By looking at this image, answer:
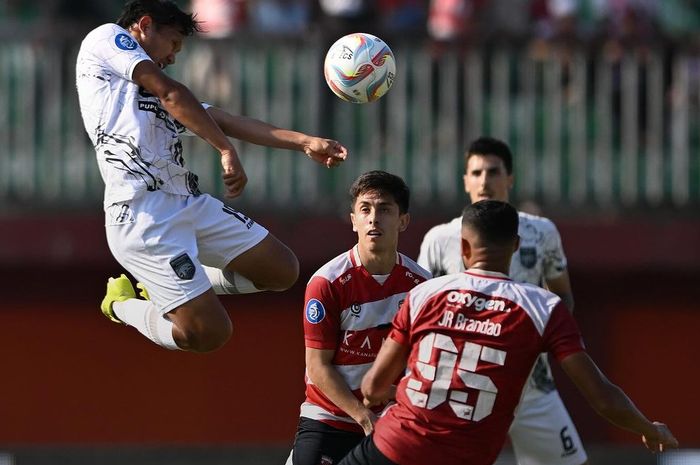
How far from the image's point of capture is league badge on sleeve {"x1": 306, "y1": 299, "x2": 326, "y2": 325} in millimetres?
7043

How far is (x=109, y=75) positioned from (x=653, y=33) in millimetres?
7266

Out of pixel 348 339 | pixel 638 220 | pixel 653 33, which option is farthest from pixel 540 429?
pixel 653 33

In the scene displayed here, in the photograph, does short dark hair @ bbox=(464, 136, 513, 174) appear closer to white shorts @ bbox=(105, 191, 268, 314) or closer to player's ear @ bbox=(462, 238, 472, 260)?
white shorts @ bbox=(105, 191, 268, 314)

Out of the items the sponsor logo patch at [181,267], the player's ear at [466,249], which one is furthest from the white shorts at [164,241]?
the player's ear at [466,249]

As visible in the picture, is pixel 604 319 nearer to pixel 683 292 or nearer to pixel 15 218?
pixel 683 292

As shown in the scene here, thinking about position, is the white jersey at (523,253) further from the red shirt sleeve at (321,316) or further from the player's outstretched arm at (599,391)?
the player's outstretched arm at (599,391)

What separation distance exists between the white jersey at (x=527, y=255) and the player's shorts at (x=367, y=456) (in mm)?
2689

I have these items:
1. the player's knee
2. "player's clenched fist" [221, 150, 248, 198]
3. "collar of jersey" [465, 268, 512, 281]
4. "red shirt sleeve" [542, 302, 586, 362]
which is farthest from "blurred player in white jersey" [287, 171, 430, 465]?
"red shirt sleeve" [542, 302, 586, 362]

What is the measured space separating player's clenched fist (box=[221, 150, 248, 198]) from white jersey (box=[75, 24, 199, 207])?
0.54m

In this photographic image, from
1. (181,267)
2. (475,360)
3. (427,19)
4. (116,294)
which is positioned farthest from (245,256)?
(427,19)

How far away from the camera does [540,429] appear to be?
8.92 m

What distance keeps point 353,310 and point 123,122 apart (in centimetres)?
163

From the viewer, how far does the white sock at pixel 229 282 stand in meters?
8.16

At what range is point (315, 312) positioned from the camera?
23.1 feet
